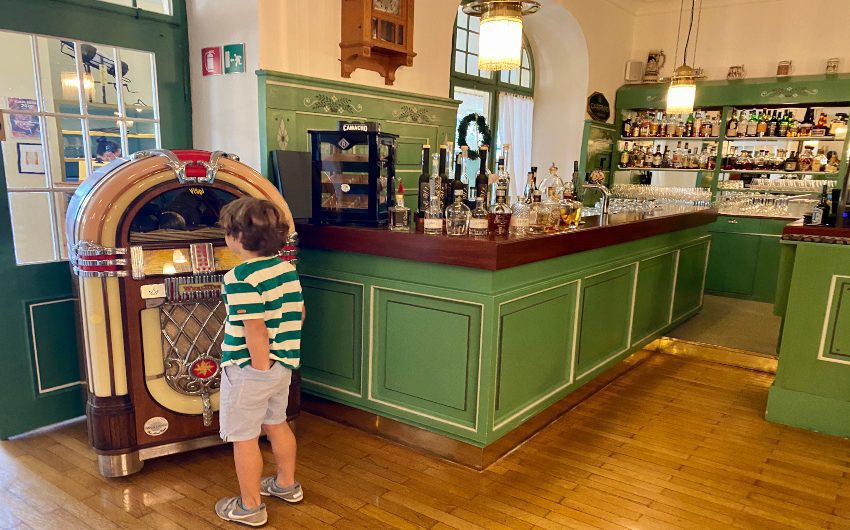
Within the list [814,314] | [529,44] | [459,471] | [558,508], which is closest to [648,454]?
[558,508]

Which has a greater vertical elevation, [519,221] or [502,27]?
[502,27]

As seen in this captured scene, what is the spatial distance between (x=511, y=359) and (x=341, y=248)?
108cm

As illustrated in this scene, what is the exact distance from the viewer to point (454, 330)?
2900 millimetres

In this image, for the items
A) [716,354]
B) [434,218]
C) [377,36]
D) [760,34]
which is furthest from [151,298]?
[760,34]

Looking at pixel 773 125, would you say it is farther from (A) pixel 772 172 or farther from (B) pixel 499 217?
(B) pixel 499 217

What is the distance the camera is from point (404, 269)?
3010 millimetres

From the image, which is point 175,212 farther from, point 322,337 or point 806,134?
point 806,134

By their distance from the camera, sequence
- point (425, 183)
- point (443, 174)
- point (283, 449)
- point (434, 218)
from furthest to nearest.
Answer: point (425, 183)
point (443, 174)
point (434, 218)
point (283, 449)

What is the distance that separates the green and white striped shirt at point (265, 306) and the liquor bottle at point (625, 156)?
6.63 m

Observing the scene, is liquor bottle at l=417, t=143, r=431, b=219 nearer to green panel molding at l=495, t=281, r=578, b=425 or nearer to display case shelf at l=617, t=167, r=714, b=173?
green panel molding at l=495, t=281, r=578, b=425

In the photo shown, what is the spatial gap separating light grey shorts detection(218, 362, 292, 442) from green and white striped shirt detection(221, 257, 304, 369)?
0.14ft

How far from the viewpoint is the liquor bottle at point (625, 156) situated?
7.96m

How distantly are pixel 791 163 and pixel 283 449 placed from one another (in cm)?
673

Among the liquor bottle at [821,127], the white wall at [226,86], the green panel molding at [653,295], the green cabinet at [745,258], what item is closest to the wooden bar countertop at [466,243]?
the green panel molding at [653,295]
